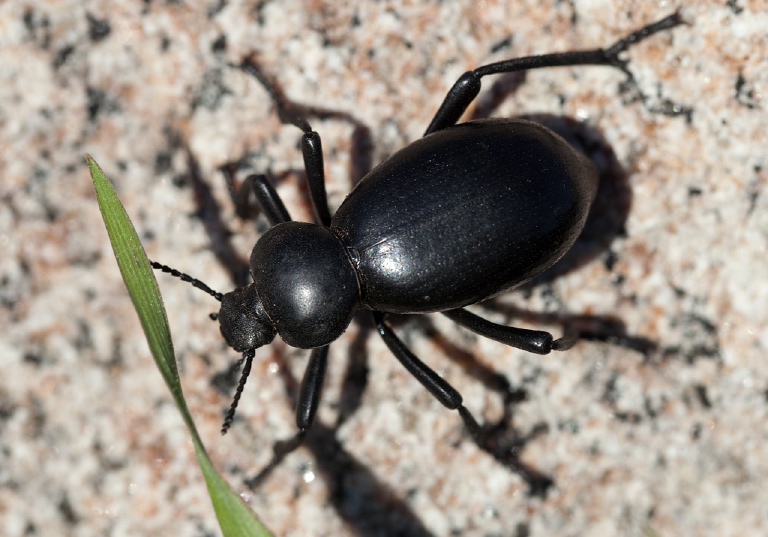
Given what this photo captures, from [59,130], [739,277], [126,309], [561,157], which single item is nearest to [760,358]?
[739,277]

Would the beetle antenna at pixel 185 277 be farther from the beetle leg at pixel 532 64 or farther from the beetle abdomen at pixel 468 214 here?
the beetle leg at pixel 532 64

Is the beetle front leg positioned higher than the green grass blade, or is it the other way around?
the green grass blade

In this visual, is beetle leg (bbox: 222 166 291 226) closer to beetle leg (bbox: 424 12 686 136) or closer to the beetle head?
the beetle head

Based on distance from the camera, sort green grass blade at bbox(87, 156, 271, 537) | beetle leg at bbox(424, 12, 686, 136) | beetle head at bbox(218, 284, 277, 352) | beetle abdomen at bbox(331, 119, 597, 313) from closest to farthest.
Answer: green grass blade at bbox(87, 156, 271, 537) < beetle abdomen at bbox(331, 119, 597, 313) < beetle head at bbox(218, 284, 277, 352) < beetle leg at bbox(424, 12, 686, 136)

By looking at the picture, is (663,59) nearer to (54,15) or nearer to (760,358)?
(760,358)

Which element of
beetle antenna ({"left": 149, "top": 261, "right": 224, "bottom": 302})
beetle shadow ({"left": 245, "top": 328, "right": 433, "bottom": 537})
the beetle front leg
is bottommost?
beetle shadow ({"left": 245, "top": 328, "right": 433, "bottom": 537})

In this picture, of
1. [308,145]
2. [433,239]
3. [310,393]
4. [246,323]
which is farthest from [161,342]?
[308,145]

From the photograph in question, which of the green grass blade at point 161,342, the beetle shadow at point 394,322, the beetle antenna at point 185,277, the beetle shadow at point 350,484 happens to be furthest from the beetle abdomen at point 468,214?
the green grass blade at point 161,342

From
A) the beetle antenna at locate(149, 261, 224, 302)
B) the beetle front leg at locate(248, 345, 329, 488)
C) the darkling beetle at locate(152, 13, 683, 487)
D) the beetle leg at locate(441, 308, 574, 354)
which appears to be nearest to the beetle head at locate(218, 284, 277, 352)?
the darkling beetle at locate(152, 13, 683, 487)
